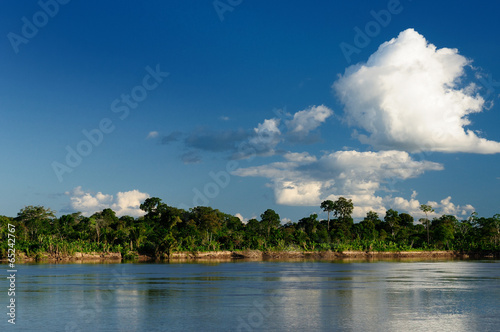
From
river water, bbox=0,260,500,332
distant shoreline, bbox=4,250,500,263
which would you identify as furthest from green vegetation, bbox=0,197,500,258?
river water, bbox=0,260,500,332

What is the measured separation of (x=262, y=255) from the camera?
178m

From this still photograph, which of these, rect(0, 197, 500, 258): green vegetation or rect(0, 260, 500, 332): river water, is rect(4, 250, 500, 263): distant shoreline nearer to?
rect(0, 197, 500, 258): green vegetation

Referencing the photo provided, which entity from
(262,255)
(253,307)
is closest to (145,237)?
(262,255)

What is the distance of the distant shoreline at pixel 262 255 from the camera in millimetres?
140000

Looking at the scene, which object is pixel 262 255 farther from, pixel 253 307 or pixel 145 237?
pixel 253 307

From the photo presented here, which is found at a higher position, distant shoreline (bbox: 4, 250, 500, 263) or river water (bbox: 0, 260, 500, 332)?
river water (bbox: 0, 260, 500, 332)

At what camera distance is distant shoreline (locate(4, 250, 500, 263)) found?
140000 mm

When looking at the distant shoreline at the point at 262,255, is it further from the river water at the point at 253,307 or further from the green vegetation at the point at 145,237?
the river water at the point at 253,307

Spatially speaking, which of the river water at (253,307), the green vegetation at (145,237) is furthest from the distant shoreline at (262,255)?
the river water at (253,307)

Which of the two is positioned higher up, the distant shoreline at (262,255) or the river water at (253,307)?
the river water at (253,307)

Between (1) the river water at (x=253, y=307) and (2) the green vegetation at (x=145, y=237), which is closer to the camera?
(1) the river water at (x=253, y=307)

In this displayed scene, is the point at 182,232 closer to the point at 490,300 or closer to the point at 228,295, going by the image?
the point at 228,295

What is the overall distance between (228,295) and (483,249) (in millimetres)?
179897

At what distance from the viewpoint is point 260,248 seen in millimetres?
180625
